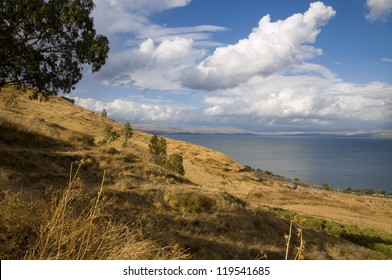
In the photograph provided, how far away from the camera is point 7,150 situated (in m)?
16.6

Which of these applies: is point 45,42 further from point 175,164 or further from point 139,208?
point 175,164

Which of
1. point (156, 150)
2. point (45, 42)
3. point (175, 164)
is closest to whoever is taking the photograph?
point (45, 42)

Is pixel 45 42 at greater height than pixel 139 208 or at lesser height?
greater

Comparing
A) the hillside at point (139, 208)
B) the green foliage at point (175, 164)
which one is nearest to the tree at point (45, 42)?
the hillside at point (139, 208)

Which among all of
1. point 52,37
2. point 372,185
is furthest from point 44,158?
point 372,185

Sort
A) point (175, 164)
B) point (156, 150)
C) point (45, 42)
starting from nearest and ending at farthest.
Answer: point (45, 42) → point (175, 164) → point (156, 150)

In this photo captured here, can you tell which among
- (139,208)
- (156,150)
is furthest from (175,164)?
(139,208)

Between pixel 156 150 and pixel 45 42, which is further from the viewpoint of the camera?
pixel 156 150

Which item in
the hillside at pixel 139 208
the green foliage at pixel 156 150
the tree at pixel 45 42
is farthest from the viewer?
the green foliage at pixel 156 150

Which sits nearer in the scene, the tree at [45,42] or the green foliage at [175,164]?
the tree at [45,42]

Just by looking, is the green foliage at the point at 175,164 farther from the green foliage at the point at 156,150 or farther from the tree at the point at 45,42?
the tree at the point at 45,42

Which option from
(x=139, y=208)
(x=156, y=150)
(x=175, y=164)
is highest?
(x=156, y=150)

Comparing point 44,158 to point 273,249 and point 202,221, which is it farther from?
point 273,249
